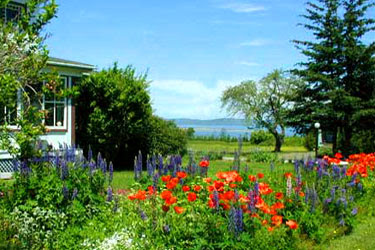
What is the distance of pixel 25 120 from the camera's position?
21.4 ft

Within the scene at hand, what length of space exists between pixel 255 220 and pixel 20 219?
9.38 feet

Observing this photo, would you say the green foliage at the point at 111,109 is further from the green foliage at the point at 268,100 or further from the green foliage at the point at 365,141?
the green foliage at the point at 268,100

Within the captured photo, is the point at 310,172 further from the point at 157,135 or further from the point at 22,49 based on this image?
the point at 157,135

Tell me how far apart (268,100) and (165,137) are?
18.3 metres

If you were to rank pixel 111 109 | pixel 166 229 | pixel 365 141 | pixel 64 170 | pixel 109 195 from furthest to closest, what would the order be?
pixel 365 141
pixel 111 109
pixel 64 170
pixel 109 195
pixel 166 229

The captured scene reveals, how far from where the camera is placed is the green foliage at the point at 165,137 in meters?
19.1

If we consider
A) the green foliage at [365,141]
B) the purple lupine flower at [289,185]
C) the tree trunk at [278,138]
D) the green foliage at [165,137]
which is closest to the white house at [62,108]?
the green foliage at [165,137]

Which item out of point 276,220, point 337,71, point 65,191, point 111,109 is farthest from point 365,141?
point 65,191

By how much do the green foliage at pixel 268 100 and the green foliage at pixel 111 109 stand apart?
1920 centimetres

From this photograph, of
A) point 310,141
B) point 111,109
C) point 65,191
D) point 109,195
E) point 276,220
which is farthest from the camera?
point 310,141

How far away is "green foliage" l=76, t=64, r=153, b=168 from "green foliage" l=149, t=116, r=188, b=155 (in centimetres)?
108

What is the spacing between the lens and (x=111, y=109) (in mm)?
17000

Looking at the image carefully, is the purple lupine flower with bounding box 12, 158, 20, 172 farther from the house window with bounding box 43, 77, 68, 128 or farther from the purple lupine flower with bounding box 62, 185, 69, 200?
the house window with bounding box 43, 77, 68, 128

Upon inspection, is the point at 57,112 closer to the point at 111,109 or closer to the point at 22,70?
the point at 111,109
